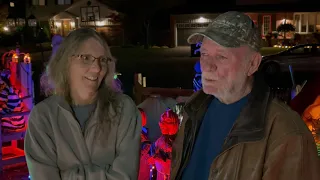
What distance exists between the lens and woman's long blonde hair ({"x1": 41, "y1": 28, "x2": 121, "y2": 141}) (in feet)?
8.86

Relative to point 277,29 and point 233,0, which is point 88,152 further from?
point 233,0

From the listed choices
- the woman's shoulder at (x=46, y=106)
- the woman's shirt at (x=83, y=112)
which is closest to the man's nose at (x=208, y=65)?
the woman's shirt at (x=83, y=112)

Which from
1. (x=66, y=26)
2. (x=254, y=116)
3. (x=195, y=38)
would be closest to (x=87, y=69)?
(x=195, y=38)

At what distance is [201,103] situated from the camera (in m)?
2.37

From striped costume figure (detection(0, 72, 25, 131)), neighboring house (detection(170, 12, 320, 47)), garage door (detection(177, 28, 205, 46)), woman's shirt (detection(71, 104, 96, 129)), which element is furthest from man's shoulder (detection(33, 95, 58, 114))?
garage door (detection(177, 28, 205, 46))

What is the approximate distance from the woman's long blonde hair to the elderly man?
1.87ft

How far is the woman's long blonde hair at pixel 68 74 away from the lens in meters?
2.70

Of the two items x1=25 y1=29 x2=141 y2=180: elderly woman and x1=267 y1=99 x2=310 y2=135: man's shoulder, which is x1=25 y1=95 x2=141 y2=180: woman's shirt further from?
x1=267 y1=99 x2=310 y2=135: man's shoulder

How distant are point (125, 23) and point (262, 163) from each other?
3885 centimetres

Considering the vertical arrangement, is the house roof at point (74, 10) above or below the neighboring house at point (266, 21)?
above

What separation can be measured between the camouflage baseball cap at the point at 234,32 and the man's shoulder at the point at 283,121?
298 mm

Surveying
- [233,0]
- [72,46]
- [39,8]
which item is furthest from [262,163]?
[39,8]

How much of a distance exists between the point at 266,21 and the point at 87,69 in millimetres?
32783

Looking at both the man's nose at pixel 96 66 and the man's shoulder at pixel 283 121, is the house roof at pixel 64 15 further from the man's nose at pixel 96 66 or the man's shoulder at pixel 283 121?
the man's shoulder at pixel 283 121
